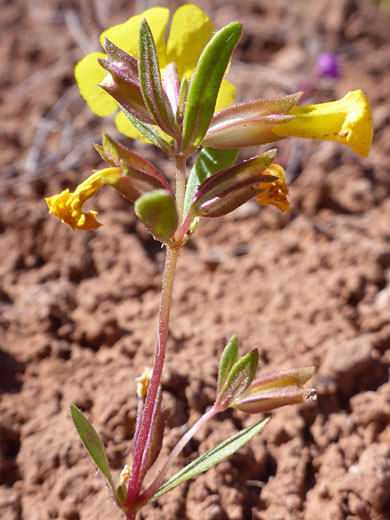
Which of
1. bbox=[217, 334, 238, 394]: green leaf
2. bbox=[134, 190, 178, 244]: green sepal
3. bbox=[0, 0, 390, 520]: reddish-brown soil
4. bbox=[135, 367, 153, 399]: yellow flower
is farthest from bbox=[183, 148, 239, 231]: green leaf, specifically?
bbox=[0, 0, 390, 520]: reddish-brown soil

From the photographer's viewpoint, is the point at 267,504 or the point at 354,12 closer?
the point at 267,504

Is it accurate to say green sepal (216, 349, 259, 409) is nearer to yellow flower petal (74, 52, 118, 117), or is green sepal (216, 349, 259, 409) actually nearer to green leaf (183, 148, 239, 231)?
green leaf (183, 148, 239, 231)

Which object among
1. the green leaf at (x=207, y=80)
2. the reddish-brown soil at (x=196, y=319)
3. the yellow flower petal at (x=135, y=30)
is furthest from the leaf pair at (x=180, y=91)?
the reddish-brown soil at (x=196, y=319)

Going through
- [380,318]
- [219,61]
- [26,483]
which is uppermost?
[219,61]

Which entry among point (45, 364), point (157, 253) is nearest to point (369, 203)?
point (157, 253)

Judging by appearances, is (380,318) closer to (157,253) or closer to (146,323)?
(146,323)
